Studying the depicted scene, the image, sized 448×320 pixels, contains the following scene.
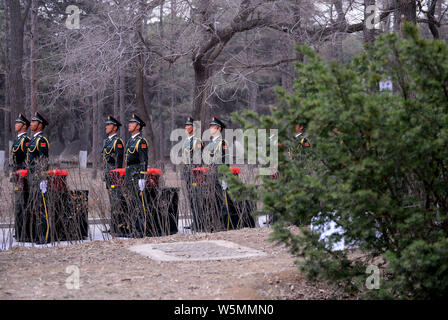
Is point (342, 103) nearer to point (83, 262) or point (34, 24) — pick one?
point (83, 262)

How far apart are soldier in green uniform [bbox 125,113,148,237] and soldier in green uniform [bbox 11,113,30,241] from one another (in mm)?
1593

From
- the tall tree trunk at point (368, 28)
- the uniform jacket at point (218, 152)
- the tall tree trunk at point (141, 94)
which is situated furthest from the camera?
the tall tree trunk at point (141, 94)

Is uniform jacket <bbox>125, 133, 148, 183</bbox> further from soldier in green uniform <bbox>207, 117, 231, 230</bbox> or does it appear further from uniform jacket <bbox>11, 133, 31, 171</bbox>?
uniform jacket <bbox>11, 133, 31, 171</bbox>

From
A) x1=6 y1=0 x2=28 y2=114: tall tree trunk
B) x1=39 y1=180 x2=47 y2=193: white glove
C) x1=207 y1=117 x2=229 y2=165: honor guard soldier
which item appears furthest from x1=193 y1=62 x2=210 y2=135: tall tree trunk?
x1=6 y1=0 x2=28 y2=114: tall tree trunk

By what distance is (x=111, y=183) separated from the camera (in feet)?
29.9

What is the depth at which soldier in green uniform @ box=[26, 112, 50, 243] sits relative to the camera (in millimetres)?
8266

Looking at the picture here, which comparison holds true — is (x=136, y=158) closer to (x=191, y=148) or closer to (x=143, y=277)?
(x=191, y=148)

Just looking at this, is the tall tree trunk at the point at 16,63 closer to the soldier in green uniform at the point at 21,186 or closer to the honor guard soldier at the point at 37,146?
the soldier in green uniform at the point at 21,186

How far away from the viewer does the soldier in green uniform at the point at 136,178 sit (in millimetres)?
8750

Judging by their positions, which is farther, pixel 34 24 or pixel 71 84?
pixel 34 24

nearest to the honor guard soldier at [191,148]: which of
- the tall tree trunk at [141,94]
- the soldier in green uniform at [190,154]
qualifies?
the soldier in green uniform at [190,154]

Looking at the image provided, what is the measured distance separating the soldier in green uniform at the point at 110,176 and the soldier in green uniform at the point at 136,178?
18cm
